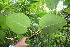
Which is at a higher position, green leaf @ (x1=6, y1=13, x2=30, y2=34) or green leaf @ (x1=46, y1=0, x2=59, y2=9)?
green leaf @ (x1=46, y1=0, x2=59, y2=9)

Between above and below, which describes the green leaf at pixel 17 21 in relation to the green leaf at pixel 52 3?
below

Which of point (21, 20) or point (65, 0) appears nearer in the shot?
point (21, 20)

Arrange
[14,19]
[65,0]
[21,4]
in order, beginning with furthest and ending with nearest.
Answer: [21,4] < [65,0] < [14,19]

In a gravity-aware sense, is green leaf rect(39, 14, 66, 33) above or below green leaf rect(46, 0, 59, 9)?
below

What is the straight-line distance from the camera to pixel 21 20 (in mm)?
279

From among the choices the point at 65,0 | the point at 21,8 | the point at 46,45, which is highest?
the point at 65,0

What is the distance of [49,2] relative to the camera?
347 millimetres

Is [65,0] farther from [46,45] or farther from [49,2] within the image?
[46,45]

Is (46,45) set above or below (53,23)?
below

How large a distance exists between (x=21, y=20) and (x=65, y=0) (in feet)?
0.58

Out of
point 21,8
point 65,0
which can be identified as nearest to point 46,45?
point 21,8

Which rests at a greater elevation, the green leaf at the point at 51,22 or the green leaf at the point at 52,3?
the green leaf at the point at 52,3

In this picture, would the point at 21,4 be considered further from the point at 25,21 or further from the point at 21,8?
the point at 25,21

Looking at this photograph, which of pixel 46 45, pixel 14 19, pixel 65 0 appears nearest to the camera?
pixel 14 19
